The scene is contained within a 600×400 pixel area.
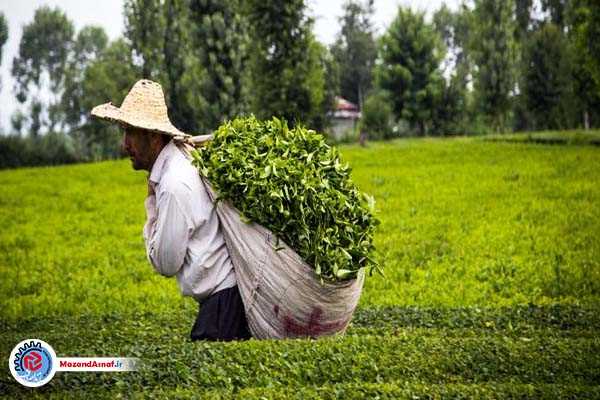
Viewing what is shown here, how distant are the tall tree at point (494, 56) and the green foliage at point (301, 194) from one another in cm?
3198

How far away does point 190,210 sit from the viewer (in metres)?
4.83

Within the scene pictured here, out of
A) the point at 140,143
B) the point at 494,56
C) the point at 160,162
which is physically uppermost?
the point at 494,56

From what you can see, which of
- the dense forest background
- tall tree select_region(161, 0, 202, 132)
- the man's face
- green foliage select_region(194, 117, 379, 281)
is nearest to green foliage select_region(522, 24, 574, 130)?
the dense forest background

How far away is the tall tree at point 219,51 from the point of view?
1185 inches

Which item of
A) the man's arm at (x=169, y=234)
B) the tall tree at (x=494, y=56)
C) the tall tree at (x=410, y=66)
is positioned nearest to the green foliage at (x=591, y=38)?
the tall tree at (x=494, y=56)

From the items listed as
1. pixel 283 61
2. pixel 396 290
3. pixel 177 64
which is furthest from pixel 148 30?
pixel 396 290

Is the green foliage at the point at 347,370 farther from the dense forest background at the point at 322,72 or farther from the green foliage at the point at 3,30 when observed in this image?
the green foliage at the point at 3,30

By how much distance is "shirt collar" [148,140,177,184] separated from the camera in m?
5.05

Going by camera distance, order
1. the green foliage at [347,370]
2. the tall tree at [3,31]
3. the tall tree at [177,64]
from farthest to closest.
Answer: the tall tree at [3,31]
the tall tree at [177,64]
the green foliage at [347,370]

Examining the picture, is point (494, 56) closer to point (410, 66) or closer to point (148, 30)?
point (410, 66)

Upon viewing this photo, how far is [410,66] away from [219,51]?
10486 mm

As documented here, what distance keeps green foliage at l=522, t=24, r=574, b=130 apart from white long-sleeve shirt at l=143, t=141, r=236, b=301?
107 ft

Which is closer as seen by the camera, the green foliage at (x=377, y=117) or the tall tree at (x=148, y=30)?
the tall tree at (x=148, y=30)

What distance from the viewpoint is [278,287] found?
4.73 metres
